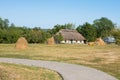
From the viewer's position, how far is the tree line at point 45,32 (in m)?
57.3

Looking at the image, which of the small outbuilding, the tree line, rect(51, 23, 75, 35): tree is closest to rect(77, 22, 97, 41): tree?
the tree line

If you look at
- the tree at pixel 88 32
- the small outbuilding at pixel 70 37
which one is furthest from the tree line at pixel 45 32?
the small outbuilding at pixel 70 37

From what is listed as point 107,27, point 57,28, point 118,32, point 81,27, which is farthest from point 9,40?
point 107,27

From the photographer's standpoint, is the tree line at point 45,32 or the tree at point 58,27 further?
the tree at point 58,27

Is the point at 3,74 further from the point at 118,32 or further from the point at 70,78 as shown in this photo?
the point at 118,32

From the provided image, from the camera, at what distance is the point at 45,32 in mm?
63344

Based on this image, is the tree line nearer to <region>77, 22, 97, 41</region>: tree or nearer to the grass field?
<region>77, 22, 97, 41</region>: tree

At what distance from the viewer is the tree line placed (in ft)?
188

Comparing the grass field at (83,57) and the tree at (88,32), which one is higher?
the tree at (88,32)

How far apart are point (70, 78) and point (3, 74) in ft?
9.28

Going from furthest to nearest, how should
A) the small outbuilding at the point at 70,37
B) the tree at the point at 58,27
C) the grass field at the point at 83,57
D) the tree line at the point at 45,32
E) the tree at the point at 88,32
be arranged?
the tree at the point at 88,32 → the tree at the point at 58,27 → the small outbuilding at the point at 70,37 → the tree line at the point at 45,32 → the grass field at the point at 83,57

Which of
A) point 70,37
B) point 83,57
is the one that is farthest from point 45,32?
point 83,57

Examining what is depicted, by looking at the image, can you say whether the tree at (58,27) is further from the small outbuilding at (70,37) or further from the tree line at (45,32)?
the small outbuilding at (70,37)

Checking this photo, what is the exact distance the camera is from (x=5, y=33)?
56625 millimetres
